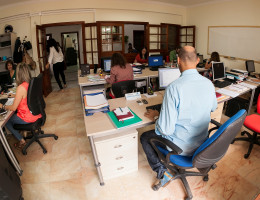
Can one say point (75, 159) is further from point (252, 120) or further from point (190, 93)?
point (252, 120)

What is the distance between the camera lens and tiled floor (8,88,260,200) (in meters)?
2.09

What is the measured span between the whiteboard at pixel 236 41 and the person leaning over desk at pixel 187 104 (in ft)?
14.8

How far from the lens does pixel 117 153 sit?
2172mm

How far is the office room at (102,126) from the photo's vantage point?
2.11m

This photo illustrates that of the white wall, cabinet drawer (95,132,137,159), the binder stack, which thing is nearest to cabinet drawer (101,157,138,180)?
cabinet drawer (95,132,137,159)

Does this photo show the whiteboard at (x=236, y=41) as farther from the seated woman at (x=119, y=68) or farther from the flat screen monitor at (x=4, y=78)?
the flat screen monitor at (x=4, y=78)

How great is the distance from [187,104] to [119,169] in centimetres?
125

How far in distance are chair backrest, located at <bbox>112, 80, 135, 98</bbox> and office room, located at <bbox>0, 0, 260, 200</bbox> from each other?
1.54 ft

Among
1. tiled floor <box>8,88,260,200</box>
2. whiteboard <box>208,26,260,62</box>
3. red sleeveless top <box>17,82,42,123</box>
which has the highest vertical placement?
whiteboard <box>208,26,260,62</box>

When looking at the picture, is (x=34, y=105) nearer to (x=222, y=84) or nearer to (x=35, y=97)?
(x=35, y=97)

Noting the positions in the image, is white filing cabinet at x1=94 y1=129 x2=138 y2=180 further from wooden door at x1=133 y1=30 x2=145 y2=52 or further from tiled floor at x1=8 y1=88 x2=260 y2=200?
wooden door at x1=133 y1=30 x2=145 y2=52

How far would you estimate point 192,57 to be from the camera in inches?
62.9

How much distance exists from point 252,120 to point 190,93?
5.55 ft

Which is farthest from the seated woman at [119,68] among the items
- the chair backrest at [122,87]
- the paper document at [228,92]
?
the paper document at [228,92]
